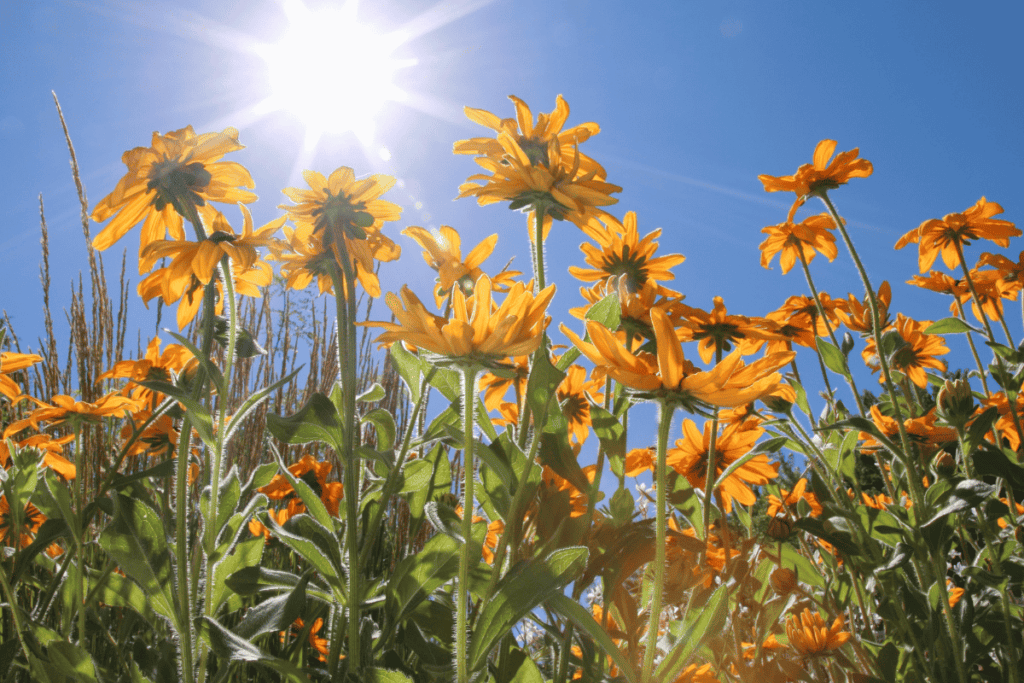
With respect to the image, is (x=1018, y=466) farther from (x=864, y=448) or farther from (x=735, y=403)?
(x=735, y=403)

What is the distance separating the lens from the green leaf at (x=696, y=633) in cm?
55

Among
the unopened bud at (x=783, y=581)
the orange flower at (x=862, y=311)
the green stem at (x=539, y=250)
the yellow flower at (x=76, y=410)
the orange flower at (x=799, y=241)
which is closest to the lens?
the green stem at (x=539, y=250)

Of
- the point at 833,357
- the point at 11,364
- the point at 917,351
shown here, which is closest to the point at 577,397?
the point at 833,357

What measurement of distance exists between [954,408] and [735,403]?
35.2 inches

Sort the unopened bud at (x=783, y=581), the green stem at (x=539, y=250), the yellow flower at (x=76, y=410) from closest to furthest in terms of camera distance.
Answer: the green stem at (x=539, y=250) < the unopened bud at (x=783, y=581) < the yellow flower at (x=76, y=410)

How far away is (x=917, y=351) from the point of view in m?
1.69

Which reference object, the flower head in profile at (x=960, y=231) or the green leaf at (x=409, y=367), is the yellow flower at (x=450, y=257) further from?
the flower head in profile at (x=960, y=231)

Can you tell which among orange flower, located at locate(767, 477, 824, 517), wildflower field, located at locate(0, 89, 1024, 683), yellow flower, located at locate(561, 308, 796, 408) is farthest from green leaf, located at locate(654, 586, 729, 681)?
orange flower, located at locate(767, 477, 824, 517)

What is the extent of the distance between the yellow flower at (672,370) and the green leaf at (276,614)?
38 cm

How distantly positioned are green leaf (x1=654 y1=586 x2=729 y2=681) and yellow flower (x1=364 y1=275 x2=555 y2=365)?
0.96ft

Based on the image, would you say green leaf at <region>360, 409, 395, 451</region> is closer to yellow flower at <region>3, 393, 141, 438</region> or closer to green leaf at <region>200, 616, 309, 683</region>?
green leaf at <region>200, 616, 309, 683</region>

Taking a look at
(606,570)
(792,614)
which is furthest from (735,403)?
(792,614)

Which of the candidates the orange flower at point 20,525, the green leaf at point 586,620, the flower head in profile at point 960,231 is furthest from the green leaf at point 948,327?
the orange flower at point 20,525

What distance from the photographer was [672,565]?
2.48ft
